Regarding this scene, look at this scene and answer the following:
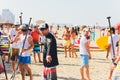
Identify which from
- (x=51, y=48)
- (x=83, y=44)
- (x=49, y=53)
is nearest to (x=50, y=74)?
(x=49, y=53)

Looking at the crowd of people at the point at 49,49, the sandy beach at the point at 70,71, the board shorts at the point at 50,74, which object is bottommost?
the sandy beach at the point at 70,71

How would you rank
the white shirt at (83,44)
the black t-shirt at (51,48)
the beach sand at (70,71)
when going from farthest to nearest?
the beach sand at (70,71)
the white shirt at (83,44)
the black t-shirt at (51,48)

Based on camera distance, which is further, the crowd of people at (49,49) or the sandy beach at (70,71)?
the sandy beach at (70,71)

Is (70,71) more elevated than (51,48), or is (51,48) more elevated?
(51,48)

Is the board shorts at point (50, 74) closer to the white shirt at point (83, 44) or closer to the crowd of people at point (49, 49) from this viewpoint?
the crowd of people at point (49, 49)

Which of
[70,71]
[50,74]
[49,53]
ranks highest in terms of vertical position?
[49,53]

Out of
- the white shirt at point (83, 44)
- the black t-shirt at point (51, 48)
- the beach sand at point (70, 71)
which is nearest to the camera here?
the black t-shirt at point (51, 48)

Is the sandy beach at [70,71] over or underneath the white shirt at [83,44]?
underneath

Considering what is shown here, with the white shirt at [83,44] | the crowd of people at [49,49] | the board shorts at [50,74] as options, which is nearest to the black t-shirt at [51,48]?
the crowd of people at [49,49]

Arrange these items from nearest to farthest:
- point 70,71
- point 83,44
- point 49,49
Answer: point 49,49, point 83,44, point 70,71

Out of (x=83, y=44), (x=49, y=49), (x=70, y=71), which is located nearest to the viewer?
(x=49, y=49)

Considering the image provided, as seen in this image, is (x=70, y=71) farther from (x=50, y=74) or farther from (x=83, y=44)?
(x=50, y=74)

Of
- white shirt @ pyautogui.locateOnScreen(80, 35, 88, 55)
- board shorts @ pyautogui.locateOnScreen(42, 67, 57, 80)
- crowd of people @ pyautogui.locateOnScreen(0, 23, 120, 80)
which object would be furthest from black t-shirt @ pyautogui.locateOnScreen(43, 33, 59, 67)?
white shirt @ pyautogui.locateOnScreen(80, 35, 88, 55)

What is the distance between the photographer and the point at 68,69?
1312 cm
